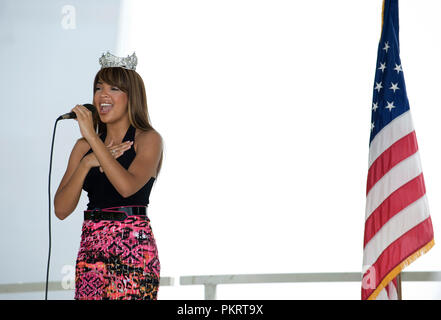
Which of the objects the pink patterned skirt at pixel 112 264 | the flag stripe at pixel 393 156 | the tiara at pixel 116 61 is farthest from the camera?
the flag stripe at pixel 393 156

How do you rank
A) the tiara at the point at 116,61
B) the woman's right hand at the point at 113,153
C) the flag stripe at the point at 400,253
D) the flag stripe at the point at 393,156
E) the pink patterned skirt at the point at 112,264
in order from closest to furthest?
the pink patterned skirt at the point at 112,264
the woman's right hand at the point at 113,153
the tiara at the point at 116,61
the flag stripe at the point at 400,253
the flag stripe at the point at 393,156

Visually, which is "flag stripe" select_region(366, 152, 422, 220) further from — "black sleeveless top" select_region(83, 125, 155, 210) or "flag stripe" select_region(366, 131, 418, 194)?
"black sleeveless top" select_region(83, 125, 155, 210)

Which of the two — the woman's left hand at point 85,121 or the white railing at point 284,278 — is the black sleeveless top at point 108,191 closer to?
the woman's left hand at point 85,121

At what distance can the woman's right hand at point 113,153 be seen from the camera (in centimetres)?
197

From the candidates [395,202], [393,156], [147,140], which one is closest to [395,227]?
[395,202]

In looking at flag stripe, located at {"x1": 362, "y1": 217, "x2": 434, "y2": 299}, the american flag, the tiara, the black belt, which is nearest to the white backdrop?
the american flag

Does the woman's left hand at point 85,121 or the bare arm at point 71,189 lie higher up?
the woman's left hand at point 85,121

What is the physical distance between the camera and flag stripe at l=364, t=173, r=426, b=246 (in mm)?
3090

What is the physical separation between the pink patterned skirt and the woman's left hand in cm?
29

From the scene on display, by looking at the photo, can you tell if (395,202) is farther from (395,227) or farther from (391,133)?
(391,133)

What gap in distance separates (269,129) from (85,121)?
2596mm

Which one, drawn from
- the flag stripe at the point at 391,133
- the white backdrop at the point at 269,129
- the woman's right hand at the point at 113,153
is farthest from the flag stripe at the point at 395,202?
the woman's right hand at the point at 113,153

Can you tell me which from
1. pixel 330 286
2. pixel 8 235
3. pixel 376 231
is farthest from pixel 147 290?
pixel 330 286

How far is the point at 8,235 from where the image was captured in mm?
3963
